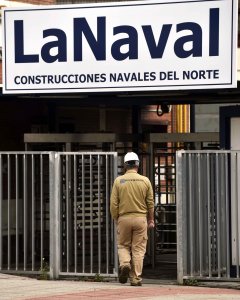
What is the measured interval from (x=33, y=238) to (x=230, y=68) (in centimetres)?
375

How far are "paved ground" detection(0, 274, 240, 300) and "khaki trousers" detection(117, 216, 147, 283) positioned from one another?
0.96 ft

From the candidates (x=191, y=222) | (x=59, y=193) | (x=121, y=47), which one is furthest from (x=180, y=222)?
(x=121, y=47)

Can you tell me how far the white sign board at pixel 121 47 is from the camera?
1563cm

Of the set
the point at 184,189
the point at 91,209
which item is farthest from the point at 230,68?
the point at 91,209

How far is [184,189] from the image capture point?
49.9 ft

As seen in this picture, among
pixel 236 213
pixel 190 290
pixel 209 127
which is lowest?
pixel 190 290

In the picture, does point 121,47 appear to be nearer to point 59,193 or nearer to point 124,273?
point 59,193

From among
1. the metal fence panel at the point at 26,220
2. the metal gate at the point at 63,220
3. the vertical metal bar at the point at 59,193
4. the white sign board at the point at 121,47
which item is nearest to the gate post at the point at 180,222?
the metal gate at the point at 63,220

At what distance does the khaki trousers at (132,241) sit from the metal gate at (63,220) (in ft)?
2.16

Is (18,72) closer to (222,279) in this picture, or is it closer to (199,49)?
(199,49)

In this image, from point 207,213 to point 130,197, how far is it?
1224mm

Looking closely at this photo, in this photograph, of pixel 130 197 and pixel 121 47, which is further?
pixel 121 47

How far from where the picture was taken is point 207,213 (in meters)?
15.2

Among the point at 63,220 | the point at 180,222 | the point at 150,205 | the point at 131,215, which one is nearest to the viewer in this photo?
the point at 131,215
